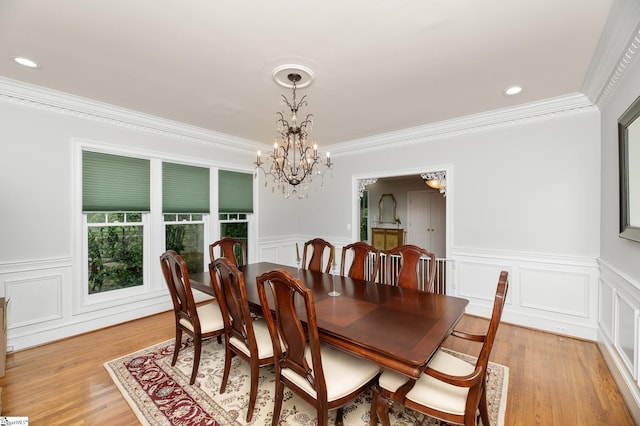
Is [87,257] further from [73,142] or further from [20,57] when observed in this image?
[20,57]

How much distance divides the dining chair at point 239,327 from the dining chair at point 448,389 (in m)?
0.79

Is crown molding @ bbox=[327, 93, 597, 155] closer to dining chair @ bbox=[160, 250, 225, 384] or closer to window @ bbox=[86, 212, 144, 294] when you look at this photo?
dining chair @ bbox=[160, 250, 225, 384]

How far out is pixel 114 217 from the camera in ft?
11.1

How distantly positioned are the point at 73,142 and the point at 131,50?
1.65 meters

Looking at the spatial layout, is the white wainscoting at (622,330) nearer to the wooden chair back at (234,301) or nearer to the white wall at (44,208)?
the wooden chair back at (234,301)

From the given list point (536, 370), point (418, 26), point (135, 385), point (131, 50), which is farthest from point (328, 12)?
point (536, 370)

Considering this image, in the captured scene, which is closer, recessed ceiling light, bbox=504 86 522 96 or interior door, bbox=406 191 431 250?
recessed ceiling light, bbox=504 86 522 96

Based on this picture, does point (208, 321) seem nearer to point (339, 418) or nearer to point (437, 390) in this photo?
point (339, 418)

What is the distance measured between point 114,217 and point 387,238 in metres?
5.60

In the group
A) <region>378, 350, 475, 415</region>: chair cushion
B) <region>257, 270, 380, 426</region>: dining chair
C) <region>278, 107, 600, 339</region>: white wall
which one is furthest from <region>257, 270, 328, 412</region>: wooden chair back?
<region>278, 107, 600, 339</region>: white wall

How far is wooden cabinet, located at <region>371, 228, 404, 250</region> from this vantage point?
6.81 meters

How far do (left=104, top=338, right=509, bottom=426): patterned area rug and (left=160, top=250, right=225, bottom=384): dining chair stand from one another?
144 mm

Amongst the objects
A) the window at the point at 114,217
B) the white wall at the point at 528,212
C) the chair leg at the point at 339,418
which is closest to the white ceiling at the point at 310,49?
the white wall at the point at 528,212

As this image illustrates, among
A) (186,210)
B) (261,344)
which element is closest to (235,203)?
(186,210)
